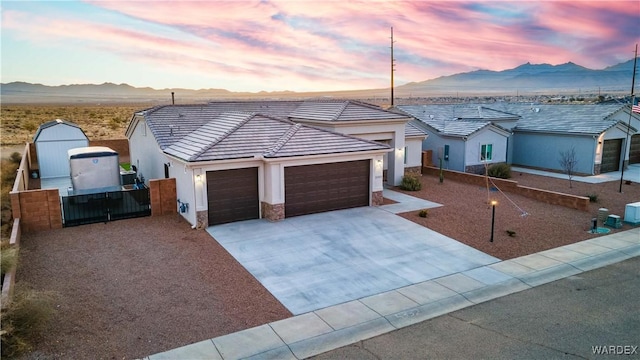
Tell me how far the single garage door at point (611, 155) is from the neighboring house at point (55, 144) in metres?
33.9

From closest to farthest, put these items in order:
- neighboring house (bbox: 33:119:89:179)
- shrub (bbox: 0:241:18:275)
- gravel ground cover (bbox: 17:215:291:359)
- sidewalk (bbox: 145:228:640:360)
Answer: sidewalk (bbox: 145:228:640:360) → gravel ground cover (bbox: 17:215:291:359) → shrub (bbox: 0:241:18:275) → neighboring house (bbox: 33:119:89:179)

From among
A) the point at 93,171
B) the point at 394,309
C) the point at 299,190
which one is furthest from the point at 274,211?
the point at 93,171

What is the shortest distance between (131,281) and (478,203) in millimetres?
15718

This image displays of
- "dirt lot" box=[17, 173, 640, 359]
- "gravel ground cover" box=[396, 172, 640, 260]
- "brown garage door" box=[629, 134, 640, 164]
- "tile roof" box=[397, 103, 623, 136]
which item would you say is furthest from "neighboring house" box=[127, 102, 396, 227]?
"brown garage door" box=[629, 134, 640, 164]

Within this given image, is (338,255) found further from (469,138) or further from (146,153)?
(469,138)

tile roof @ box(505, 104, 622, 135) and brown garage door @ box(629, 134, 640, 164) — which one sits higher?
→ tile roof @ box(505, 104, 622, 135)

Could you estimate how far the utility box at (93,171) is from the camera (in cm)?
2083

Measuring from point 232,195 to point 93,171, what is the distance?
26.2ft

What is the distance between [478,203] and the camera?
2131 cm

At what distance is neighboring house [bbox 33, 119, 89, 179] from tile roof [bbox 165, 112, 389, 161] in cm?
1222

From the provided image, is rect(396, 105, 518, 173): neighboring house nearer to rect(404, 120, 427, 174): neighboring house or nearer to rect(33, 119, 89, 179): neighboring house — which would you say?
rect(404, 120, 427, 174): neighboring house

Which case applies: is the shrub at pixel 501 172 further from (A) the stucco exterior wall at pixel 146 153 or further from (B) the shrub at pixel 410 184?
(A) the stucco exterior wall at pixel 146 153

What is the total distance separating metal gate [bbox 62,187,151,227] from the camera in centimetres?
1716

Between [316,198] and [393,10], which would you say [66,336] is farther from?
[393,10]
